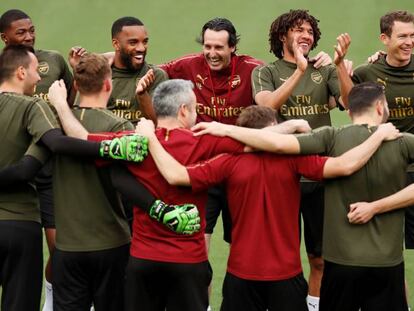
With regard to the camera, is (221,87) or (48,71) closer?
(221,87)

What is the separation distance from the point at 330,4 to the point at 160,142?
1193cm

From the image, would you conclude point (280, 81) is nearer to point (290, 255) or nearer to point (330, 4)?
point (290, 255)

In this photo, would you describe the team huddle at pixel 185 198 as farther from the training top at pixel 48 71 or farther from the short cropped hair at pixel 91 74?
the training top at pixel 48 71

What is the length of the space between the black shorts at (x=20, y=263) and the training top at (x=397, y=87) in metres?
3.60

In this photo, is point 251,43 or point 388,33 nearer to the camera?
point 388,33

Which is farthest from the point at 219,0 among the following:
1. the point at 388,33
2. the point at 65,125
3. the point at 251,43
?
the point at 65,125

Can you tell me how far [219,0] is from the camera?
18062 millimetres

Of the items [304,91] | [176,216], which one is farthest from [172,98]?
[304,91]

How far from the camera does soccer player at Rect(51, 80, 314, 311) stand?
6359 mm

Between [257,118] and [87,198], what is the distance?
138 cm

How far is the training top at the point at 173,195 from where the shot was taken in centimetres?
636

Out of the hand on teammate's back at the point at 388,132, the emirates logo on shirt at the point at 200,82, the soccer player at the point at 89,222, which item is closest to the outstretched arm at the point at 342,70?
the emirates logo on shirt at the point at 200,82

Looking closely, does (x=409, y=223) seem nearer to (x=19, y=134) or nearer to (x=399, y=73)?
(x=399, y=73)

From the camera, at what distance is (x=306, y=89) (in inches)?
328
